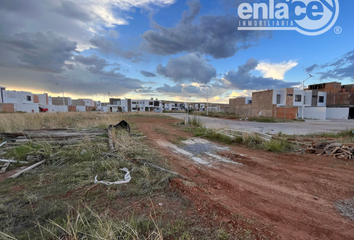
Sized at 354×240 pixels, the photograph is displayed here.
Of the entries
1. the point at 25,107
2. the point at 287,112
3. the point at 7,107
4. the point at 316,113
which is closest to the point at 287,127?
the point at 287,112

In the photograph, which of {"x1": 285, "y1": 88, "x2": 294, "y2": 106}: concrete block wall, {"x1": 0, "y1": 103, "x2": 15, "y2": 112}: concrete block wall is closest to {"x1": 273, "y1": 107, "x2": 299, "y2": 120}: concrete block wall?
{"x1": 285, "y1": 88, "x2": 294, "y2": 106}: concrete block wall

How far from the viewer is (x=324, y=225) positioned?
232cm

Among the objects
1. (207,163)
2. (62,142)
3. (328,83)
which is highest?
(328,83)

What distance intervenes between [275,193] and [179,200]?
2113 millimetres

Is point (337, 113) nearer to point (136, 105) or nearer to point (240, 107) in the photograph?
point (240, 107)

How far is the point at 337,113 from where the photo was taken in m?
35.4

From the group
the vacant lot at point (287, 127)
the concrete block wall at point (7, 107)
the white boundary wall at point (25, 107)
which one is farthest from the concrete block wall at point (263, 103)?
the concrete block wall at point (7, 107)

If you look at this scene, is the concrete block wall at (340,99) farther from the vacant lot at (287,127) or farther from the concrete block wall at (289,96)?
the vacant lot at (287,127)

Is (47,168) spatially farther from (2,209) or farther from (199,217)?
(199,217)

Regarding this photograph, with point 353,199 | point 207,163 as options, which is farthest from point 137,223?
point 353,199

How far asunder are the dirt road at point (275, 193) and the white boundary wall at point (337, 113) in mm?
43257

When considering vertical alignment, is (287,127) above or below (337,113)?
below

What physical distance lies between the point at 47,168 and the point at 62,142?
6.86 ft

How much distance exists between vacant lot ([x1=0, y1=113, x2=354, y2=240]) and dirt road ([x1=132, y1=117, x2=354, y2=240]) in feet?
0.06
